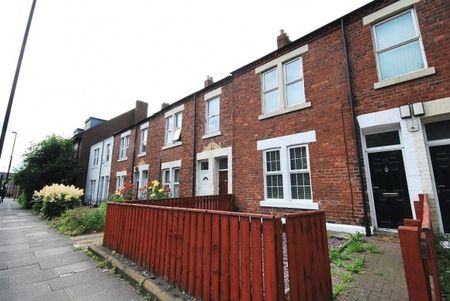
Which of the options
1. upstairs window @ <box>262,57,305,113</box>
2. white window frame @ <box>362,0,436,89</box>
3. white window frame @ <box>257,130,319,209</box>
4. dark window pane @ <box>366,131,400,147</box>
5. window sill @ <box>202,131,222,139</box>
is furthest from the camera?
window sill @ <box>202,131,222,139</box>

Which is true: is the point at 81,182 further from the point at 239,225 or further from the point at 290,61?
the point at 239,225

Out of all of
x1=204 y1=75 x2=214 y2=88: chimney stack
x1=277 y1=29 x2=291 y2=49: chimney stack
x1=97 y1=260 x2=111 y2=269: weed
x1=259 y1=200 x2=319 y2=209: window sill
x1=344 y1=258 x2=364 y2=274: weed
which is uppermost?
x1=204 y1=75 x2=214 y2=88: chimney stack

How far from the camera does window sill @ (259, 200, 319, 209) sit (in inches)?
293

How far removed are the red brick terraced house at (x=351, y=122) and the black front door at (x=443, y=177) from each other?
0.02 metres

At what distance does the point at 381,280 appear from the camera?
3.65 meters

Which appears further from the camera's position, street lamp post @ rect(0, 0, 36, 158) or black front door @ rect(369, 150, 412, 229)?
street lamp post @ rect(0, 0, 36, 158)

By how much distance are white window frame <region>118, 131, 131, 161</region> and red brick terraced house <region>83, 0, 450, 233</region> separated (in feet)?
37.9

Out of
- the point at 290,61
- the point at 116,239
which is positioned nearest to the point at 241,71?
the point at 290,61

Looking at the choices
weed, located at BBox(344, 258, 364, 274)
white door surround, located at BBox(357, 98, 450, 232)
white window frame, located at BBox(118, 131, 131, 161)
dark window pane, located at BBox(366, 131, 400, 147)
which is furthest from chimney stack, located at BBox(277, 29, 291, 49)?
white window frame, located at BBox(118, 131, 131, 161)

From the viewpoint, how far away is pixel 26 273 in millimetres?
5074

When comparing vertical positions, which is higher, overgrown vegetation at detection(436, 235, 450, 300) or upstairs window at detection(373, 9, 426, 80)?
upstairs window at detection(373, 9, 426, 80)

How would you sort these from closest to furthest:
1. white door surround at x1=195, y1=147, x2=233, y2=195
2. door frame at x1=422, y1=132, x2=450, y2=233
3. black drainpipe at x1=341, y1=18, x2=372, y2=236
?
door frame at x1=422, y1=132, x2=450, y2=233 < black drainpipe at x1=341, y1=18, x2=372, y2=236 < white door surround at x1=195, y1=147, x2=233, y2=195

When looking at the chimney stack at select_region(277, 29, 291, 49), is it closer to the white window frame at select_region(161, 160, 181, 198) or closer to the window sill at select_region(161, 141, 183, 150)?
the window sill at select_region(161, 141, 183, 150)

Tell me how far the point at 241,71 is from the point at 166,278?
891 cm
